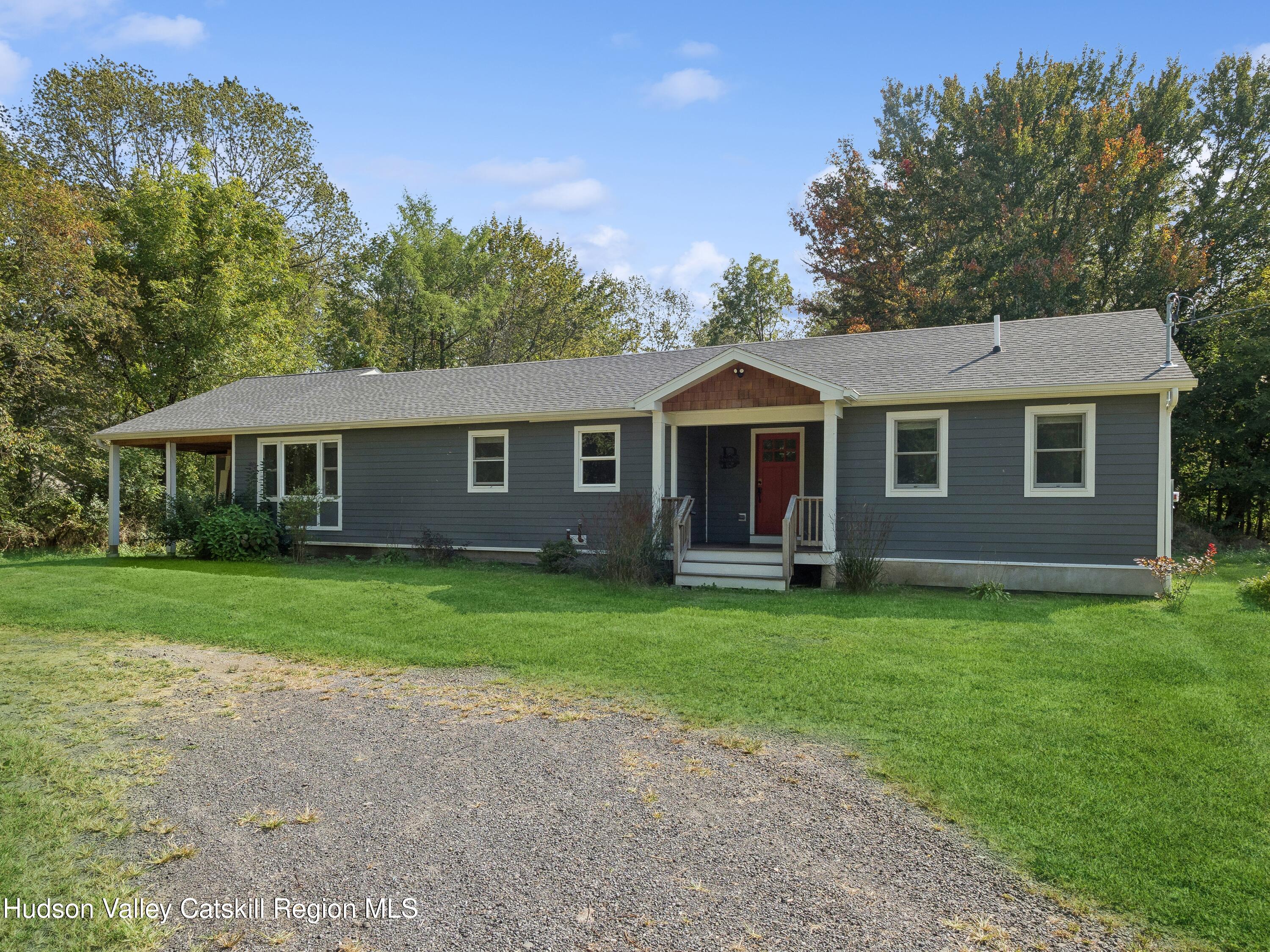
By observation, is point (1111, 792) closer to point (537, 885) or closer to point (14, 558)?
point (537, 885)

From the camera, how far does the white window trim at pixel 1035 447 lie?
10.8 meters

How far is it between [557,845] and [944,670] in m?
4.24

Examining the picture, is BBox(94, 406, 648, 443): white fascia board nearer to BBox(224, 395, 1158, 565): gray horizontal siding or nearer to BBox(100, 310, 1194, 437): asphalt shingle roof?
BBox(100, 310, 1194, 437): asphalt shingle roof

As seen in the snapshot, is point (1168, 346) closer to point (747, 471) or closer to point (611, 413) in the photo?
point (747, 471)

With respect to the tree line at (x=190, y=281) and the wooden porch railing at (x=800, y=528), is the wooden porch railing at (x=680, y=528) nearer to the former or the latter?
the wooden porch railing at (x=800, y=528)

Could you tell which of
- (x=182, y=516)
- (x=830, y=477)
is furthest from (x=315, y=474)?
(x=830, y=477)

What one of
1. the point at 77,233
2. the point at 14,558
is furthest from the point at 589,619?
the point at 77,233

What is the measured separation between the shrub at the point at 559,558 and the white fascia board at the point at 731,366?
279 centimetres

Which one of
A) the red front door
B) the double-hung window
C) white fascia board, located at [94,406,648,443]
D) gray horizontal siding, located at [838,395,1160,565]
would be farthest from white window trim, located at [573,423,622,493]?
gray horizontal siding, located at [838,395,1160,565]

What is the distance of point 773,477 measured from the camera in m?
14.2

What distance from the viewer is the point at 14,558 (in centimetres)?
1703

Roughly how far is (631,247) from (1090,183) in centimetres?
2077

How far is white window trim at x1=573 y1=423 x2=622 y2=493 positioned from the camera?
13.8 m

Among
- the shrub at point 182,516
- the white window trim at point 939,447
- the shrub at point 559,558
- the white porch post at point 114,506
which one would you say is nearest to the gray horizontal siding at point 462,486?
the shrub at point 559,558
